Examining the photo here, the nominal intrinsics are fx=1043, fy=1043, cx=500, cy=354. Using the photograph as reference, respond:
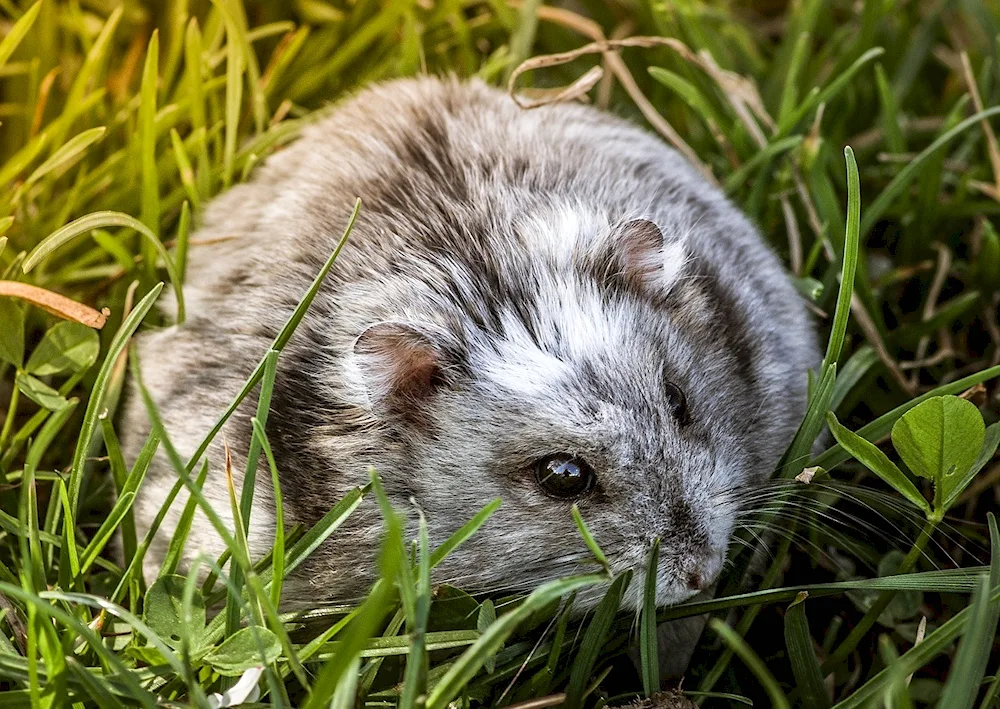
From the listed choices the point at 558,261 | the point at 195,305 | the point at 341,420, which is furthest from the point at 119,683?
the point at 558,261

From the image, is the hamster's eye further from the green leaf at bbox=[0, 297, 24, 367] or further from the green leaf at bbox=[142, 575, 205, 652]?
the green leaf at bbox=[0, 297, 24, 367]

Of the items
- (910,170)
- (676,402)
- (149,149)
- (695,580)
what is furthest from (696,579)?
(149,149)

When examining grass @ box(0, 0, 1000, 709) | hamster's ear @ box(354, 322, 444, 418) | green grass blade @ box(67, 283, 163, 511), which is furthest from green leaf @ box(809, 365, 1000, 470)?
green grass blade @ box(67, 283, 163, 511)

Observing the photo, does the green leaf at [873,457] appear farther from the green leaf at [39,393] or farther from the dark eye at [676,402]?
the green leaf at [39,393]

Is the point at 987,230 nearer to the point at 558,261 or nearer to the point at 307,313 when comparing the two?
the point at 558,261

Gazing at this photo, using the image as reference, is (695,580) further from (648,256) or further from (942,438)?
(648,256)

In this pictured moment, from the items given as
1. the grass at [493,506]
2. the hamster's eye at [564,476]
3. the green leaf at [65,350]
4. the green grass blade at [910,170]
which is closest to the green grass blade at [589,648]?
the grass at [493,506]
